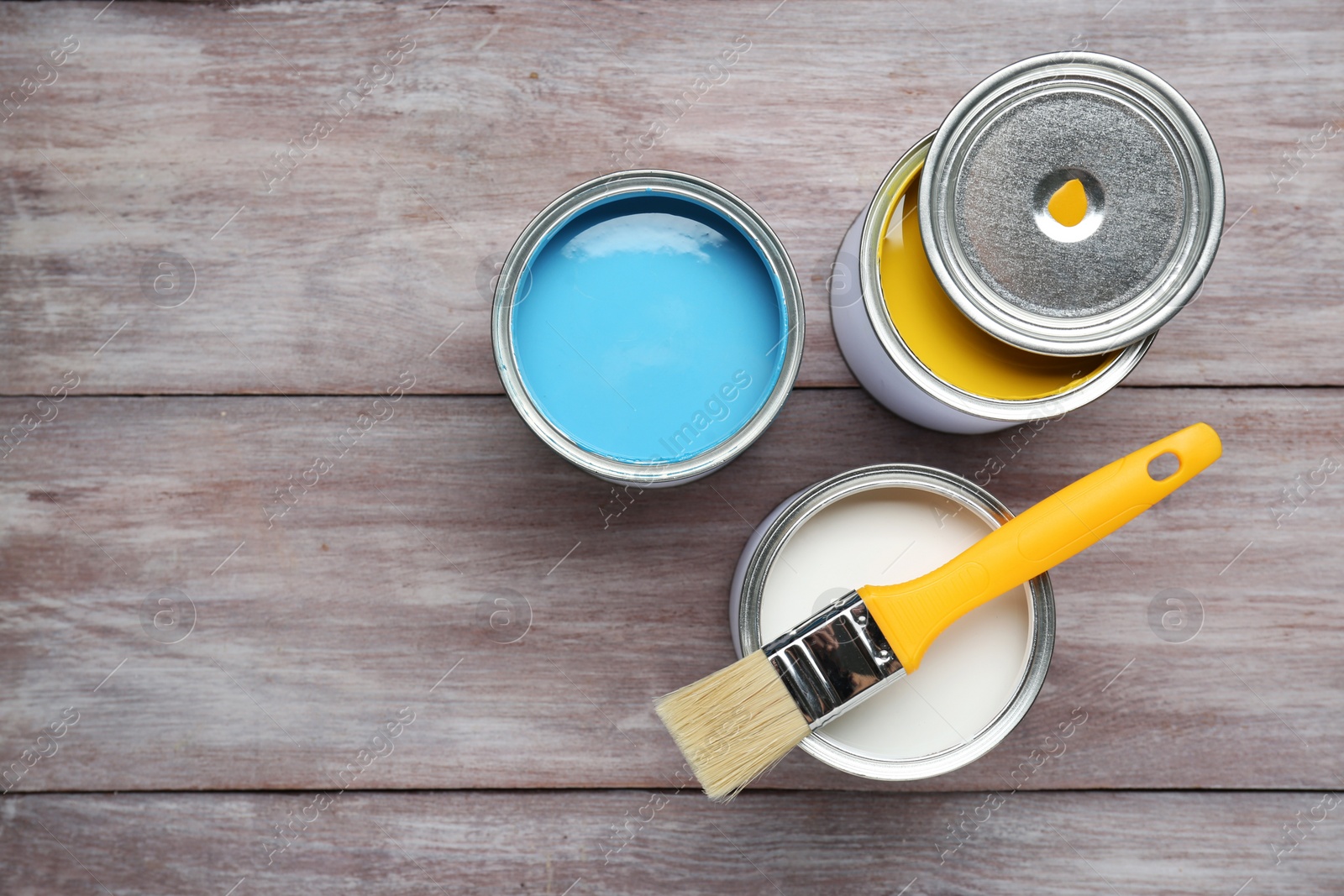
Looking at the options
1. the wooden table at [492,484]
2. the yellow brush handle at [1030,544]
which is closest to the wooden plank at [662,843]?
the wooden table at [492,484]

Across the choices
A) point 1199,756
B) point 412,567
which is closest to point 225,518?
point 412,567

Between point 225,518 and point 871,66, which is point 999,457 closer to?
point 871,66

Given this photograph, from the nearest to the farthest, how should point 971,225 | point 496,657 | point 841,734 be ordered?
point 971,225
point 841,734
point 496,657

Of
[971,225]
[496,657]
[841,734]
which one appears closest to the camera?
[971,225]

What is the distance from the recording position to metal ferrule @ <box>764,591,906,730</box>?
2.45 ft

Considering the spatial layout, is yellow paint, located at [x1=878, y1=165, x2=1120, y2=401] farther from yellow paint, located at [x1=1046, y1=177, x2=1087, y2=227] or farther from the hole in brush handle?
the hole in brush handle

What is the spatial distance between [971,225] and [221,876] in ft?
3.30

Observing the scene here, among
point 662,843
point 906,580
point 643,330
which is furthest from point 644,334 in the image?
point 662,843

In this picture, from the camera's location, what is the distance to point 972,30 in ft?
3.08

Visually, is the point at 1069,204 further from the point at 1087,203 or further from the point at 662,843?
the point at 662,843

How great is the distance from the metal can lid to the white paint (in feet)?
0.72

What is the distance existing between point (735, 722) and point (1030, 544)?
11.9 inches

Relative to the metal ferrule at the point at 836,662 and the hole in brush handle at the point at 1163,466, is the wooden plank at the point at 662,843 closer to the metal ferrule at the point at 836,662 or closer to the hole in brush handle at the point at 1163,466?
the metal ferrule at the point at 836,662

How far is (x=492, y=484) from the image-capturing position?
934 millimetres
